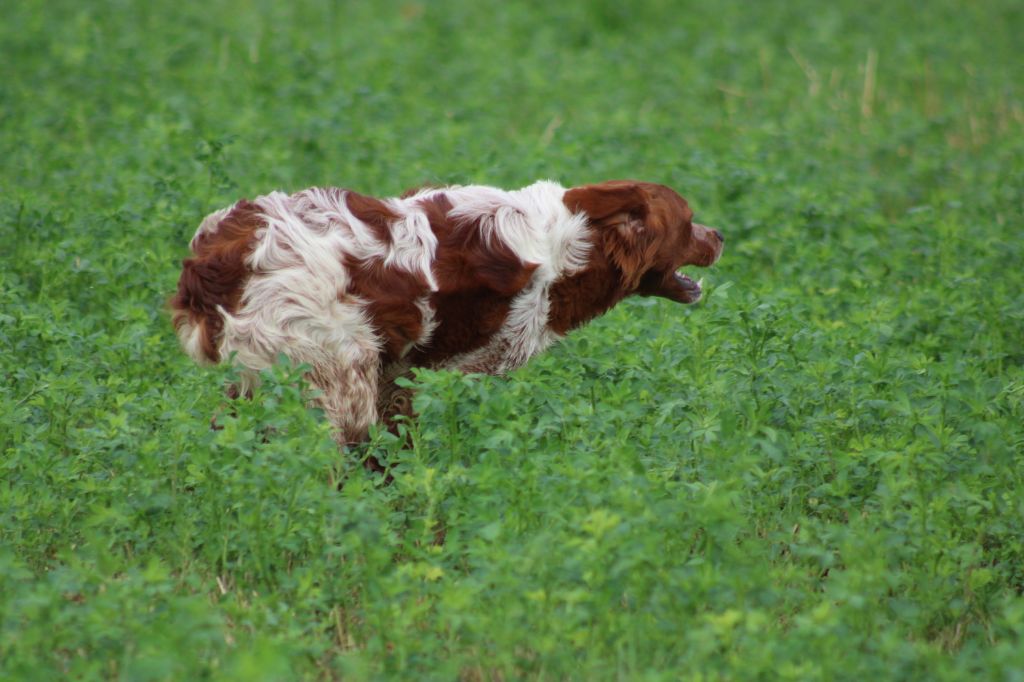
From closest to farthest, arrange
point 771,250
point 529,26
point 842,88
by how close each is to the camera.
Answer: point 771,250, point 842,88, point 529,26

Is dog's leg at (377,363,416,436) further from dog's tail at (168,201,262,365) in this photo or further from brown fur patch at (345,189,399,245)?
dog's tail at (168,201,262,365)

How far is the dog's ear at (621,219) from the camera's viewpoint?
5.68m

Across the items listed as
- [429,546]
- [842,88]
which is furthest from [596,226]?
[842,88]

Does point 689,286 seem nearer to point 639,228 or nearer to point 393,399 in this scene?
point 639,228

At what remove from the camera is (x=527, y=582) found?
13.7 ft

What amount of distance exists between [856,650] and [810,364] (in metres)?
1.80

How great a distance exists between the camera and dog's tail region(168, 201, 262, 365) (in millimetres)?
5020

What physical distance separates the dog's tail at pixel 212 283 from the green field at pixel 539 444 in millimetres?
230

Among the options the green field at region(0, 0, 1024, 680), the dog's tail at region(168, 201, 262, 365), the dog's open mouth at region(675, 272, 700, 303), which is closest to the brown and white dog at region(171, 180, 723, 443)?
the dog's tail at region(168, 201, 262, 365)

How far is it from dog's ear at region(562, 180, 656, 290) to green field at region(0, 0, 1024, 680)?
42 centimetres

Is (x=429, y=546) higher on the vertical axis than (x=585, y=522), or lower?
lower

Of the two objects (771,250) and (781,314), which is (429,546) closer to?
(781,314)

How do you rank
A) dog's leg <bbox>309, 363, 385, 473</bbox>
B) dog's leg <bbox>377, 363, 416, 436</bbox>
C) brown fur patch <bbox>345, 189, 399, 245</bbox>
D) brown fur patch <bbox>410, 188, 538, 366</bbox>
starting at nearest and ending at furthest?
1. dog's leg <bbox>309, 363, 385, 473</bbox>
2. brown fur patch <bbox>345, 189, 399, 245</bbox>
3. brown fur patch <bbox>410, 188, 538, 366</bbox>
4. dog's leg <bbox>377, 363, 416, 436</bbox>

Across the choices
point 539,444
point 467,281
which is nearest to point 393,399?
point 467,281
